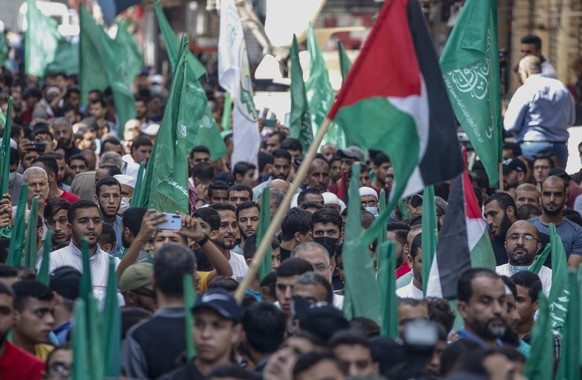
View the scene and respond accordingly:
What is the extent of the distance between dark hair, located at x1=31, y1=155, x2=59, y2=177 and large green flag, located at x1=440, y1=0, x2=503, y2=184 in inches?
129

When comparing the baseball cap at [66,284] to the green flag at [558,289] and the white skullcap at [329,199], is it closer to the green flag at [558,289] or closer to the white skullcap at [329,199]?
the green flag at [558,289]

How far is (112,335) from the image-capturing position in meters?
7.48

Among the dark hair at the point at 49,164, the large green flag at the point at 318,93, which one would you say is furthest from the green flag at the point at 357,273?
the large green flag at the point at 318,93

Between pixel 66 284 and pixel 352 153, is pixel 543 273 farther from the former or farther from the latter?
pixel 352 153

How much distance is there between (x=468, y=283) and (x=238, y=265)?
9.43 ft

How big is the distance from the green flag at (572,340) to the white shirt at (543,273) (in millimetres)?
2999

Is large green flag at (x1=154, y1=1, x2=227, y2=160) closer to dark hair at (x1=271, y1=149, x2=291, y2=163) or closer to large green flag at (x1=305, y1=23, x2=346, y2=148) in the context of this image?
dark hair at (x1=271, y1=149, x2=291, y2=163)

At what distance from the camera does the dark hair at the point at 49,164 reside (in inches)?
531

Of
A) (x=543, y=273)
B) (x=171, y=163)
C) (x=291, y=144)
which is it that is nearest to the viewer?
(x=543, y=273)

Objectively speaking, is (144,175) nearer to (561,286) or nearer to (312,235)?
(312,235)

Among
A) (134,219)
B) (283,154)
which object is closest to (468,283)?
(134,219)

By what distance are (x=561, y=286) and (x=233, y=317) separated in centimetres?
332

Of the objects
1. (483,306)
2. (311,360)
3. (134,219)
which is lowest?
(134,219)

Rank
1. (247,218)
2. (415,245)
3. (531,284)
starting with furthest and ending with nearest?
(247,218) → (415,245) → (531,284)
